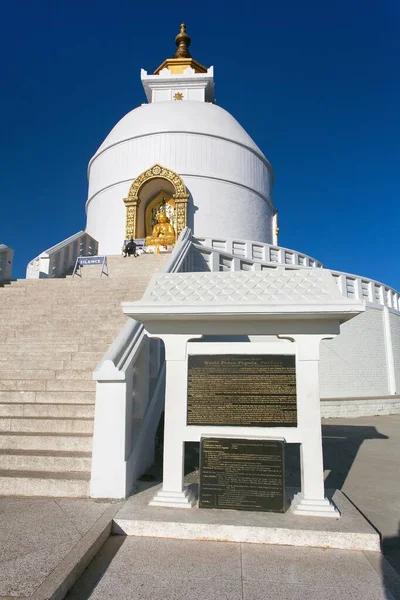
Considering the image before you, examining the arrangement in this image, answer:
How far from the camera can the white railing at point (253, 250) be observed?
14731 mm

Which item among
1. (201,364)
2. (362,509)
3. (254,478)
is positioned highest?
(201,364)

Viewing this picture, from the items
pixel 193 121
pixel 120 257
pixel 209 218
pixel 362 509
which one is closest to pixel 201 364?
pixel 362 509

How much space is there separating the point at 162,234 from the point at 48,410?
46.1 feet

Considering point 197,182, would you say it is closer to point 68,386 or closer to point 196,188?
point 196,188

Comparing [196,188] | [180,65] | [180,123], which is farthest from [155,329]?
[180,65]

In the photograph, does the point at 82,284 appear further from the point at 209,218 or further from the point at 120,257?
the point at 209,218

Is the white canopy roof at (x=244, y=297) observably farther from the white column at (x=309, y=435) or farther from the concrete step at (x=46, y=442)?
the concrete step at (x=46, y=442)

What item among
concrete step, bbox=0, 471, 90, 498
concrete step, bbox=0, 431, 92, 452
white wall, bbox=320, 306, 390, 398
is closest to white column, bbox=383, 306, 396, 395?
white wall, bbox=320, 306, 390, 398

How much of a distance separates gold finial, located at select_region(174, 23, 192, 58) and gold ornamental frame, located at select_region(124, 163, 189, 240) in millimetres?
17268

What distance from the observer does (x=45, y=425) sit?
495cm

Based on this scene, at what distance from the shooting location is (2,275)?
11445 mm

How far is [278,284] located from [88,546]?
9.82ft

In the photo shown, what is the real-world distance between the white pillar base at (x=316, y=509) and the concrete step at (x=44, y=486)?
6.98ft

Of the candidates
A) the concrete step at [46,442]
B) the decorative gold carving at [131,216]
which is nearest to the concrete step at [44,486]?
the concrete step at [46,442]
